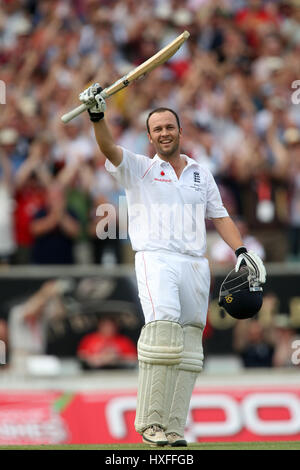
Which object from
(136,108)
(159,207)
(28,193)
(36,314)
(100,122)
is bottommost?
(36,314)

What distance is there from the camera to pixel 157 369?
6656mm

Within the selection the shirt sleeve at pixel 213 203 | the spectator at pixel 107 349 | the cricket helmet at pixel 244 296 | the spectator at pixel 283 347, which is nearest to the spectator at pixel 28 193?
the spectator at pixel 107 349

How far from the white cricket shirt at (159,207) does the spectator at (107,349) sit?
4.67 metres

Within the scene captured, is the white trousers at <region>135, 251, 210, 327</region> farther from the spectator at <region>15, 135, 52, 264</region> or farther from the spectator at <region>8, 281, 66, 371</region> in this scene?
the spectator at <region>15, 135, 52, 264</region>

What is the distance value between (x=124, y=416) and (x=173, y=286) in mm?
4232

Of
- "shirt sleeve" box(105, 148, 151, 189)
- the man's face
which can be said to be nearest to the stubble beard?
the man's face

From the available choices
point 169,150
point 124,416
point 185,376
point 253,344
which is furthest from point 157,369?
point 253,344

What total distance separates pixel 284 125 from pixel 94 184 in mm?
2819

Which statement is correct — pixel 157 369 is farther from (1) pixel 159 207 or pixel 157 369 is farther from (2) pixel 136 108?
(2) pixel 136 108

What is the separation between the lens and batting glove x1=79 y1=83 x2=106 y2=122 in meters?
6.38

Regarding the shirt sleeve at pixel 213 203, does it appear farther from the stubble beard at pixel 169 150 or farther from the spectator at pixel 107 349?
the spectator at pixel 107 349

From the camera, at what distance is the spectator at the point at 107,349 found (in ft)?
37.5

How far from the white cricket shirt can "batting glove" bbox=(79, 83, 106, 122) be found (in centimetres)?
42
